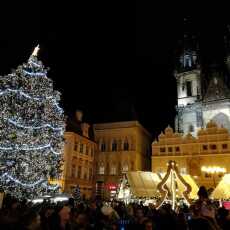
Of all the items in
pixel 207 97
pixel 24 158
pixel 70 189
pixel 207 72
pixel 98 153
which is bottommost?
pixel 70 189

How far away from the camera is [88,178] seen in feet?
152

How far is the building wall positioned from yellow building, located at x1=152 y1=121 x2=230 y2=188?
10935 millimetres

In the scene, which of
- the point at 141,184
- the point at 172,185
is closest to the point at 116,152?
the point at 141,184

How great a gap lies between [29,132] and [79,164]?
81.9ft

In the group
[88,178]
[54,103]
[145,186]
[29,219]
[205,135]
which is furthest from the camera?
[88,178]

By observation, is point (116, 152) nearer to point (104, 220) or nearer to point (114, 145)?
point (114, 145)

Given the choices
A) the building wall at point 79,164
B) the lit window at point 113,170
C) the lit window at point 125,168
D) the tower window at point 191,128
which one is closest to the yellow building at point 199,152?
the tower window at point 191,128

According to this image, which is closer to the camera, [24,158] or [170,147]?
[24,158]

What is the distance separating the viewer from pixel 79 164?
43500mm

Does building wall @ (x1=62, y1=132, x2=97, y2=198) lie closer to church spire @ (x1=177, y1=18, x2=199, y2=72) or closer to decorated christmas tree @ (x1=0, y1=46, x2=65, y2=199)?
decorated christmas tree @ (x1=0, y1=46, x2=65, y2=199)

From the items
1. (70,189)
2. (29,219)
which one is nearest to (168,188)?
(29,219)

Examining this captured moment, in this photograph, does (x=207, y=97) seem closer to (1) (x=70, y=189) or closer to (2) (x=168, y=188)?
(1) (x=70, y=189)

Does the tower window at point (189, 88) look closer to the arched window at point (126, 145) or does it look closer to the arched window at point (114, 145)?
the arched window at point (126, 145)

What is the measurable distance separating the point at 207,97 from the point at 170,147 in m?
12.1
